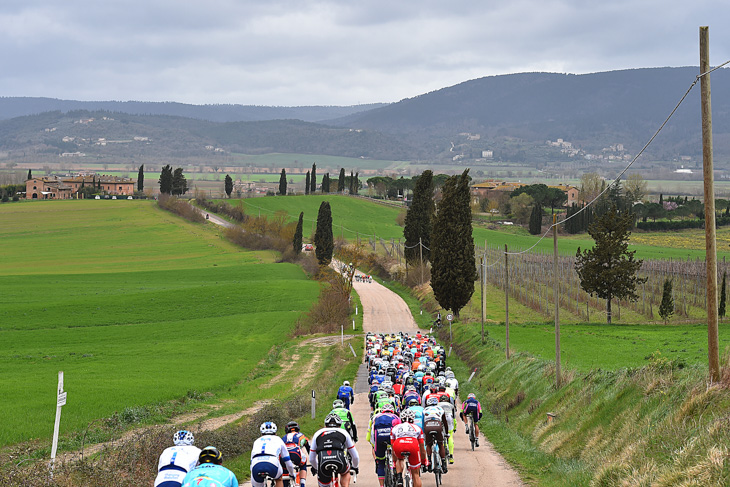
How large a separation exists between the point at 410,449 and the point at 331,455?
1.87 meters

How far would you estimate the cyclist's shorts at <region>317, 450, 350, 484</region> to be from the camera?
1465cm

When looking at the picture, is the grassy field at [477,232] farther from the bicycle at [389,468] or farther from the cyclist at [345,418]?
the bicycle at [389,468]

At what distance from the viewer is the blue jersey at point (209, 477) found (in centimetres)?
1065

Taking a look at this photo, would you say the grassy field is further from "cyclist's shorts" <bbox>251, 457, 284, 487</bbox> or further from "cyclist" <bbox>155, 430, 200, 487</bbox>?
"cyclist" <bbox>155, 430, 200, 487</bbox>

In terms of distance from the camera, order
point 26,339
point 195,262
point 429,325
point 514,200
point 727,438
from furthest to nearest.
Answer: point 514,200
point 195,262
point 429,325
point 26,339
point 727,438

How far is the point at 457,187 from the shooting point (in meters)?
59.9

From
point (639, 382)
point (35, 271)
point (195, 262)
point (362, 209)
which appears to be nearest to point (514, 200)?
point (362, 209)

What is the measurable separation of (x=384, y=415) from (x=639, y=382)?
718 cm

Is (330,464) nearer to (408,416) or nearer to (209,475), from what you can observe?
(408,416)

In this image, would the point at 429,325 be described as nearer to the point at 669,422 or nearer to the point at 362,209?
the point at 669,422

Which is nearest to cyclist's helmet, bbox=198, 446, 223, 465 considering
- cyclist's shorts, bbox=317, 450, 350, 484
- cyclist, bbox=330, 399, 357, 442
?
cyclist's shorts, bbox=317, 450, 350, 484

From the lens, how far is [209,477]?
1073 centimetres

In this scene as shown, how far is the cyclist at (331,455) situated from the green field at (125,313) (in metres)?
13.6

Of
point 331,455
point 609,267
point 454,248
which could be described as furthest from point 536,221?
point 331,455
